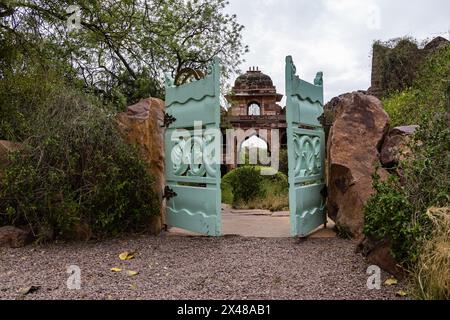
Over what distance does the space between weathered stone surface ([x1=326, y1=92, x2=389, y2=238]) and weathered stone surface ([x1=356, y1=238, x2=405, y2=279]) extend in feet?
3.24

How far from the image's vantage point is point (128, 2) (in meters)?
Result: 6.96

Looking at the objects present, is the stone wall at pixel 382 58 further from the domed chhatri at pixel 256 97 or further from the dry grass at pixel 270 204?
the dry grass at pixel 270 204

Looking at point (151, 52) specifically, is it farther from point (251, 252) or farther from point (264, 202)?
point (251, 252)

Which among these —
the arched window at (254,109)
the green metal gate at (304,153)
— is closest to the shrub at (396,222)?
the green metal gate at (304,153)

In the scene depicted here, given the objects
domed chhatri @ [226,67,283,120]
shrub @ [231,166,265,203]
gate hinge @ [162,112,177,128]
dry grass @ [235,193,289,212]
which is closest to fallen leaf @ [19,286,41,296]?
gate hinge @ [162,112,177,128]

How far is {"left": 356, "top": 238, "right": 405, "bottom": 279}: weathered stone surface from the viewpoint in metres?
3.03

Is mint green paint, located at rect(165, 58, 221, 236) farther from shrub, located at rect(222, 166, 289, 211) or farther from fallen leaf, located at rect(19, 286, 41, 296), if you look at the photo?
shrub, located at rect(222, 166, 289, 211)

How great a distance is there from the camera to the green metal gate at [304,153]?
4566 millimetres

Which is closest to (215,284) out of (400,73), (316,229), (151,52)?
(316,229)

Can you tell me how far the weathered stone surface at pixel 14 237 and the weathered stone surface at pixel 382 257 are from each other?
344 centimetres

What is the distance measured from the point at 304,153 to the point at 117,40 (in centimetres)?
426

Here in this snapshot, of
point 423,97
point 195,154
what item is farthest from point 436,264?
point 423,97

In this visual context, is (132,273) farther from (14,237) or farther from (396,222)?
(396,222)

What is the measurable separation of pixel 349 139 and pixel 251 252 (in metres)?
1.78
